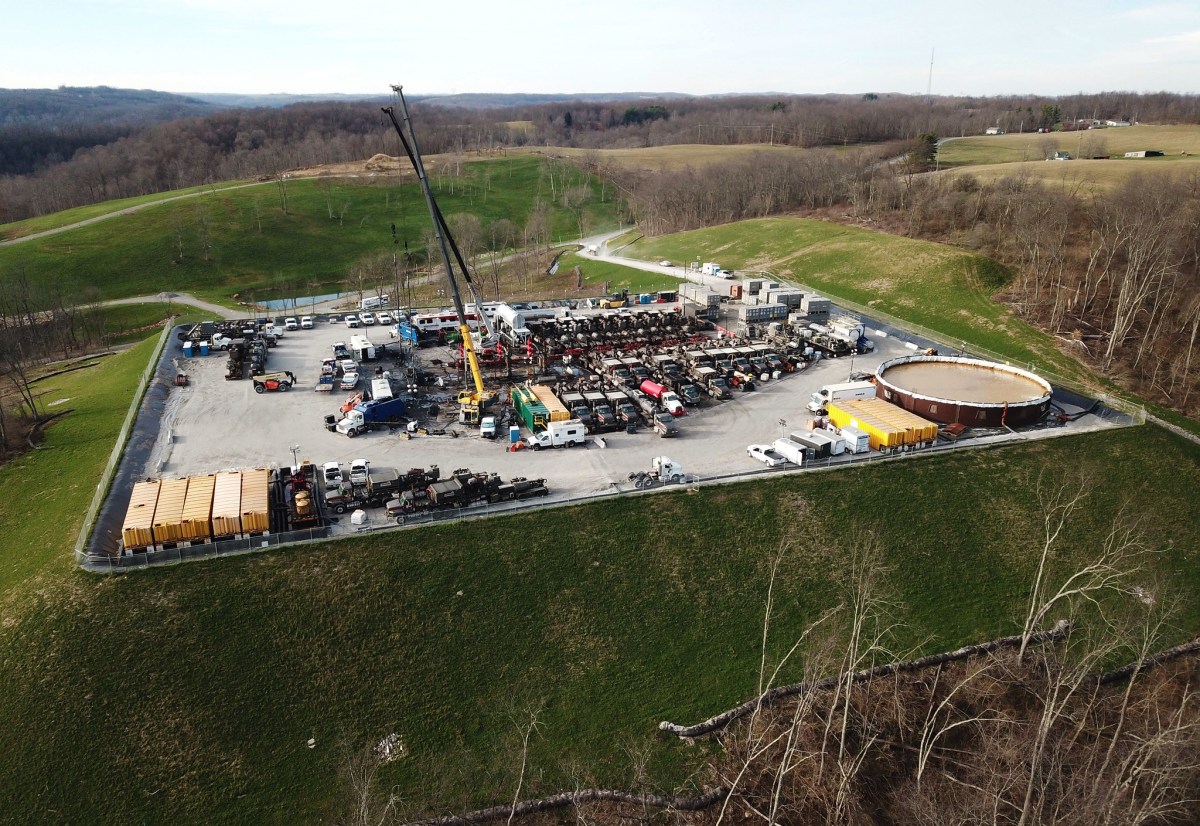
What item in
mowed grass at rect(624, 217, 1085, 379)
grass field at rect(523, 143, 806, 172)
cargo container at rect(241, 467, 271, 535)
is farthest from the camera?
grass field at rect(523, 143, 806, 172)

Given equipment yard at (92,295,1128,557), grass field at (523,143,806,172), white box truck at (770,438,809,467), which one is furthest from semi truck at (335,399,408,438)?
grass field at (523,143,806,172)

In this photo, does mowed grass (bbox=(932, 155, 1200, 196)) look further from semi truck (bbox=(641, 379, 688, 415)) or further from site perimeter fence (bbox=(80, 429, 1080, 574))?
semi truck (bbox=(641, 379, 688, 415))

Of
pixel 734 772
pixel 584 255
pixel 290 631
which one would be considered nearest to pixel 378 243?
pixel 584 255

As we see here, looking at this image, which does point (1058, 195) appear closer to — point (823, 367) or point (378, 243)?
point (823, 367)

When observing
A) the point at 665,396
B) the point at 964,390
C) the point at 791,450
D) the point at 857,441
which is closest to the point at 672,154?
the point at 964,390

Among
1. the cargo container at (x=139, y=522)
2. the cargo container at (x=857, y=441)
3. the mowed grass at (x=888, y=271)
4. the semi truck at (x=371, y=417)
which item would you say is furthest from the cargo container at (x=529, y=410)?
the mowed grass at (x=888, y=271)

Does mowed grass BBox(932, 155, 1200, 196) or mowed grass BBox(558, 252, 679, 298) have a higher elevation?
mowed grass BBox(932, 155, 1200, 196)
